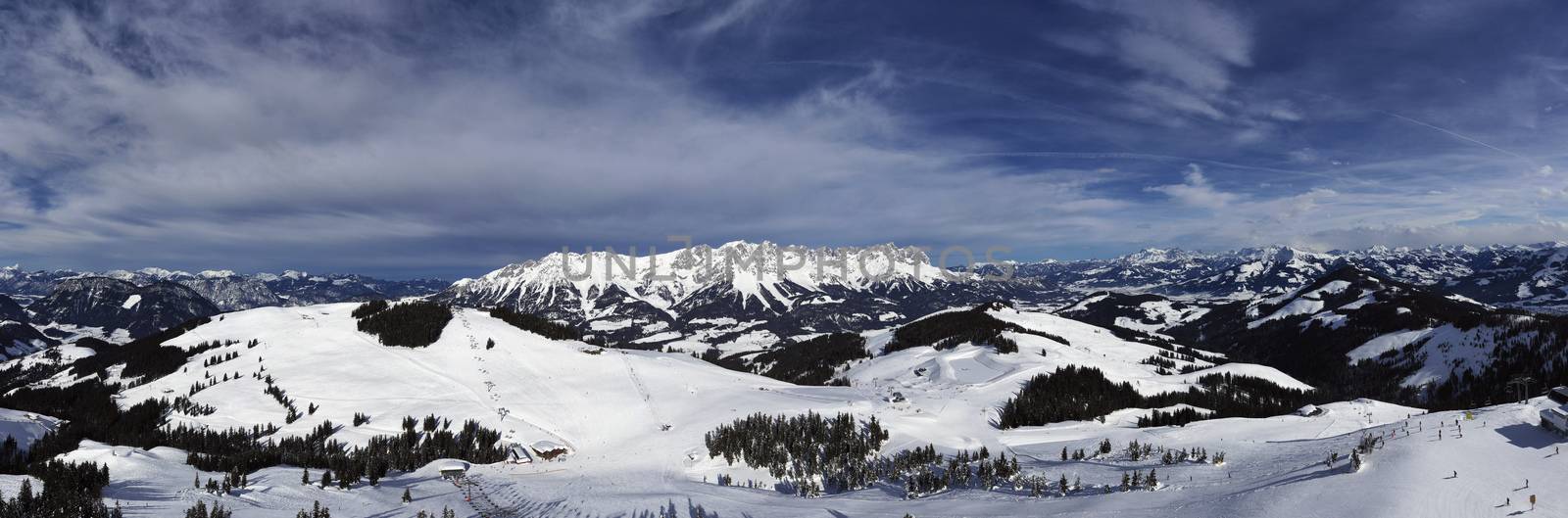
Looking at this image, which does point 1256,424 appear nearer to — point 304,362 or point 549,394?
point 549,394

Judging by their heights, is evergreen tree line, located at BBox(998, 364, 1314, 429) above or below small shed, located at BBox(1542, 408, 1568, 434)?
below

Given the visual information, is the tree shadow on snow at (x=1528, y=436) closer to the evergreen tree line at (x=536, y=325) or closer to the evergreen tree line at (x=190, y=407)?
the evergreen tree line at (x=190, y=407)

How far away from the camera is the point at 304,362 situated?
73.9m

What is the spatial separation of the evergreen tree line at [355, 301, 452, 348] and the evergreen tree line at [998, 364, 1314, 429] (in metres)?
77.6

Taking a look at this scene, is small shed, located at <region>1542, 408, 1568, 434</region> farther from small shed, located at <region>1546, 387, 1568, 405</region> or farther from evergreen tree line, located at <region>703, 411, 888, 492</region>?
evergreen tree line, located at <region>703, 411, 888, 492</region>

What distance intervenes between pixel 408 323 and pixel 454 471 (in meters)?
55.8

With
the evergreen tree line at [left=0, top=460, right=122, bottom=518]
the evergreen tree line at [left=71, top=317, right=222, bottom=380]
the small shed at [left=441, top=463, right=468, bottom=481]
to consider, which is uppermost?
the evergreen tree line at [left=71, top=317, right=222, bottom=380]

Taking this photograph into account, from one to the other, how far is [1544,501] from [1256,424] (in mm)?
32679

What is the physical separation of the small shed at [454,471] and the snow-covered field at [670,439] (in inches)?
53.7

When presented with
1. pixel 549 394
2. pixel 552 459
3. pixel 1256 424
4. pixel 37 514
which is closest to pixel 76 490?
pixel 37 514

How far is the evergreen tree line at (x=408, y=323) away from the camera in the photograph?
8316cm

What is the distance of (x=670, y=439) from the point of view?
5778cm

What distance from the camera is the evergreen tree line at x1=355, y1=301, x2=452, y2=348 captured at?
273ft

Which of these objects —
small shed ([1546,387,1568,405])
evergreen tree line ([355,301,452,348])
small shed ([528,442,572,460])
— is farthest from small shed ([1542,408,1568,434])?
evergreen tree line ([355,301,452,348])
